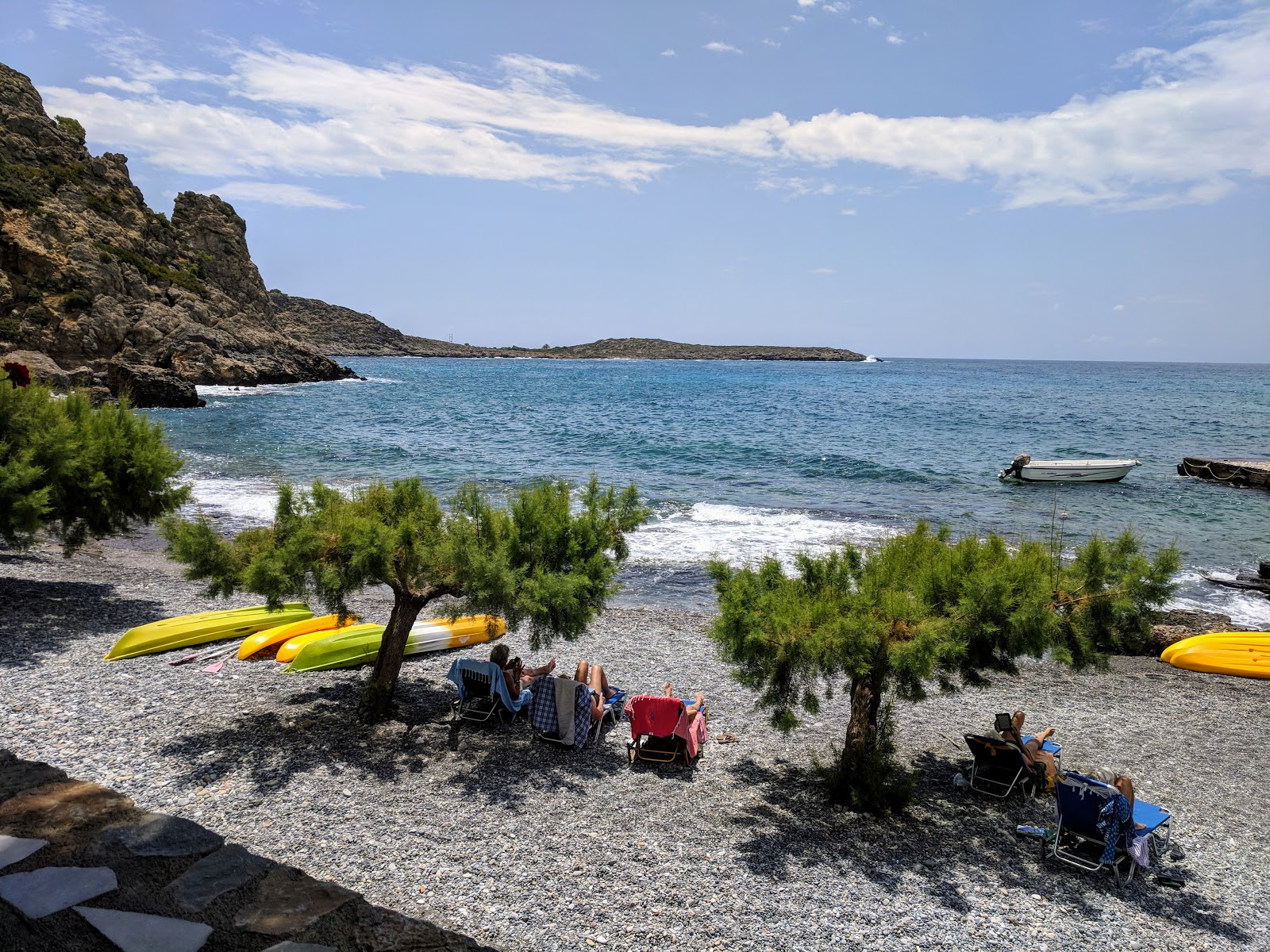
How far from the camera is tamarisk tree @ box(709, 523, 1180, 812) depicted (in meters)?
7.38

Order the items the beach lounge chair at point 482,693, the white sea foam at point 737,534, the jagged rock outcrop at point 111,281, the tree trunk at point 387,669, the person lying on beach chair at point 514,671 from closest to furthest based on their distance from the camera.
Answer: the tree trunk at point 387,669, the beach lounge chair at point 482,693, the person lying on beach chair at point 514,671, the white sea foam at point 737,534, the jagged rock outcrop at point 111,281

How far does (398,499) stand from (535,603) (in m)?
2.26

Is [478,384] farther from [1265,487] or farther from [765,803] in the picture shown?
[765,803]

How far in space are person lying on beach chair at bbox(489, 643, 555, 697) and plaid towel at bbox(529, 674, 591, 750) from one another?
528 mm

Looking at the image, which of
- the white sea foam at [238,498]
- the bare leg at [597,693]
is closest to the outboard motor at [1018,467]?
the white sea foam at [238,498]

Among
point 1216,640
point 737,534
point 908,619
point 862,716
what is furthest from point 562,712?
point 737,534

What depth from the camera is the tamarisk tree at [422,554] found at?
838cm

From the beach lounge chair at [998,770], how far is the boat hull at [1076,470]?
2998cm

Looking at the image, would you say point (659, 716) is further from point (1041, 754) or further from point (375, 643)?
point (375, 643)

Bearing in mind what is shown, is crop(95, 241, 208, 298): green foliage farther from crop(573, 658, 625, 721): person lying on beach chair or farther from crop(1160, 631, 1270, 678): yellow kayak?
crop(1160, 631, 1270, 678): yellow kayak

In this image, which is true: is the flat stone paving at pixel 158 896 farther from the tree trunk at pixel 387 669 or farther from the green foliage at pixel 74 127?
the green foliage at pixel 74 127

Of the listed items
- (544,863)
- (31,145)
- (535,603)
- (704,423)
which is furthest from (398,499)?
(31,145)

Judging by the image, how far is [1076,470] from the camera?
36.0m

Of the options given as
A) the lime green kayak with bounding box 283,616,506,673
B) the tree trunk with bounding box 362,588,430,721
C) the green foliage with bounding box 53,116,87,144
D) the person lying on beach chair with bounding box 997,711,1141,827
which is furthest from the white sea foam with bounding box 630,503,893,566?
the green foliage with bounding box 53,116,87,144
